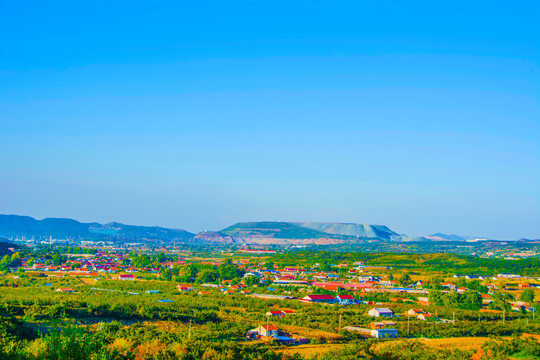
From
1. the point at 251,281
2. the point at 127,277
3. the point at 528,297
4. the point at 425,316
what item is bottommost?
the point at 127,277

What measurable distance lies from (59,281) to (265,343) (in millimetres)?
32431

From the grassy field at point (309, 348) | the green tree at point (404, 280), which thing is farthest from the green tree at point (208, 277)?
the grassy field at point (309, 348)

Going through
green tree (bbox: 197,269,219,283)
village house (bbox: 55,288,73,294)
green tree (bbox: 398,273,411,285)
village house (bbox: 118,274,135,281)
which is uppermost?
green tree (bbox: 398,273,411,285)

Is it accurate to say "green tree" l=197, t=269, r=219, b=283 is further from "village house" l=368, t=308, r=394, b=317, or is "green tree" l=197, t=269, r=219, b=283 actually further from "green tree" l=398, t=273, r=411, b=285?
"village house" l=368, t=308, r=394, b=317

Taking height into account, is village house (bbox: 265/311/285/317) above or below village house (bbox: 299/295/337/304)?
above

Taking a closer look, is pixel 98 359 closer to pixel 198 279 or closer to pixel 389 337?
pixel 389 337

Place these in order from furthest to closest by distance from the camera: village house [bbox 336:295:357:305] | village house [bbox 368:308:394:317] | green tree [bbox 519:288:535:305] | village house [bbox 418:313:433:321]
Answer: green tree [bbox 519:288:535:305]
village house [bbox 336:295:357:305]
village house [bbox 368:308:394:317]
village house [bbox 418:313:433:321]

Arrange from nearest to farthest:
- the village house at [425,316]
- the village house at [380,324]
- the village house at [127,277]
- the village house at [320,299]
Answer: the village house at [380,324], the village house at [425,316], the village house at [320,299], the village house at [127,277]

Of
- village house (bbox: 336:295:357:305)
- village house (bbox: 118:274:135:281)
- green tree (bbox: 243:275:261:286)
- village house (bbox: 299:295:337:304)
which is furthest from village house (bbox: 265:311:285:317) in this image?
village house (bbox: 118:274:135:281)

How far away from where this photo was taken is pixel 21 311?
25359mm

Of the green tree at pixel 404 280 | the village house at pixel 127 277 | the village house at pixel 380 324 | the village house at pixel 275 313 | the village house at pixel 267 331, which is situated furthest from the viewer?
the village house at pixel 127 277

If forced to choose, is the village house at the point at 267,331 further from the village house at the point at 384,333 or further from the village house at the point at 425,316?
the village house at the point at 425,316

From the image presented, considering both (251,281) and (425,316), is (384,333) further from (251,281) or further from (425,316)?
(251,281)

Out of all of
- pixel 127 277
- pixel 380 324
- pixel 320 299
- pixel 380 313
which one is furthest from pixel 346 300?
pixel 127 277
